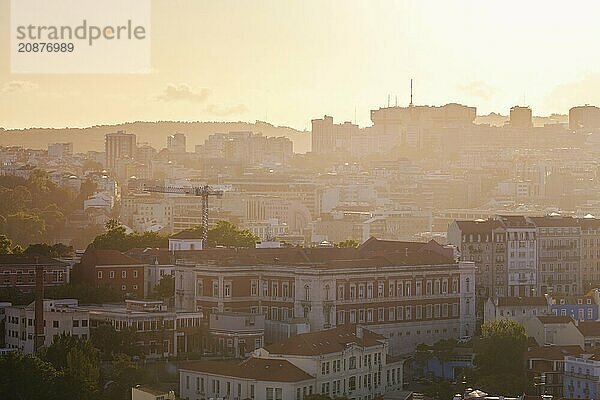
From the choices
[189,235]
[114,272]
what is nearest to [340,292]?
[114,272]

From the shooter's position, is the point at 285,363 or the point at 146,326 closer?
the point at 285,363

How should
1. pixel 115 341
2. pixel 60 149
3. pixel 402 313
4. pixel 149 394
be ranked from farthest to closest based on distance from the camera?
1. pixel 60 149
2. pixel 402 313
3. pixel 115 341
4. pixel 149 394

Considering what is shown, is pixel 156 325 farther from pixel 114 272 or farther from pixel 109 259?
pixel 109 259

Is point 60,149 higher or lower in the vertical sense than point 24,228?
higher

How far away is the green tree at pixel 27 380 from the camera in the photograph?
91.8 ft

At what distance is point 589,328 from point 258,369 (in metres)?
7.89

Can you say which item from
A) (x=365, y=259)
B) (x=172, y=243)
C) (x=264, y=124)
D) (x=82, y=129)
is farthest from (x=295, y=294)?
(x=264, y=124)

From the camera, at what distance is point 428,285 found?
3688 centimetres

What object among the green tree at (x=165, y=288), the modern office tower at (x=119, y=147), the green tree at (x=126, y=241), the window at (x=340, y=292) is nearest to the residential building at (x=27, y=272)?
the green tree at (x=165, y=288)

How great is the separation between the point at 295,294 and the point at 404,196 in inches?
2353

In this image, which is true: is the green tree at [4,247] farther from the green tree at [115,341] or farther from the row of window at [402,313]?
the green tree at [115,341]

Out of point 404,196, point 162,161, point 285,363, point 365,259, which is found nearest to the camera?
point 285,363

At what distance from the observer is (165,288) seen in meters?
38.2

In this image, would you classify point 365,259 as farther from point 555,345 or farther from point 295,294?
point 555,345
